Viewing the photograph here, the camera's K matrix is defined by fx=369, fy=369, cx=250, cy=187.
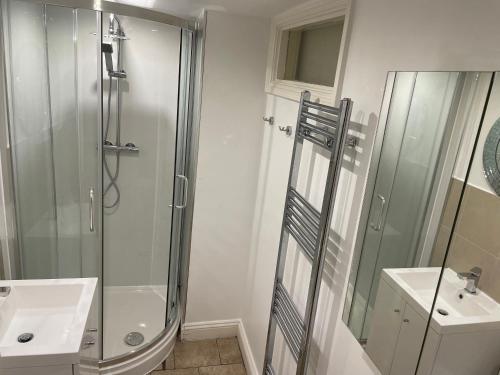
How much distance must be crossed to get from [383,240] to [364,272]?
6.0 inches

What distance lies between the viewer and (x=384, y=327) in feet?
3.75

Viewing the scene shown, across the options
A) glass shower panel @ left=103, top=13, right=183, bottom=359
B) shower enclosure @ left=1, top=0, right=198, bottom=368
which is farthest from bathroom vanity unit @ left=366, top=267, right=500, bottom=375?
glass shower panel @ left=103, top=13, right=183, bottom=359

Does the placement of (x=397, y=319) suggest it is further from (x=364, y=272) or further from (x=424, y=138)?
(x=424, y=138)

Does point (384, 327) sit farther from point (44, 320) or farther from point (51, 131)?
point (51, 131)

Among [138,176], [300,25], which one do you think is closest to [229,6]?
[300,25]

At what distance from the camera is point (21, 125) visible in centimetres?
207

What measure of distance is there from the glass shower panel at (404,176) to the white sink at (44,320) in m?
1.10

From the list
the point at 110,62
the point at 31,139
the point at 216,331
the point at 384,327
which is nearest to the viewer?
the point at 384,327

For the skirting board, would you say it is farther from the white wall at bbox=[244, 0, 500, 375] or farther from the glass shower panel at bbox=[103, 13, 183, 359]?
the white wall at bbox=[244, 0, 500, 375]

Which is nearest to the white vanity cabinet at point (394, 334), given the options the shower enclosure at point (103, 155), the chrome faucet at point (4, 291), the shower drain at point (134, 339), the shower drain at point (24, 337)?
the shower enclosure at point (103, 155)

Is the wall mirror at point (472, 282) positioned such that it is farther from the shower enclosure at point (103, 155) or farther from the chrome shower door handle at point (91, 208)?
the chrome shower door handle at point (91, 208)

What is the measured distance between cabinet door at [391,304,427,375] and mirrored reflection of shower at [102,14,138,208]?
206cm

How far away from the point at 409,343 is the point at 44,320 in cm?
148

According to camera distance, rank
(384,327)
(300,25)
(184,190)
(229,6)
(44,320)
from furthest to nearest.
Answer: (184,190)
(229,6)
(300,25)
(44,320)
(384,327)
